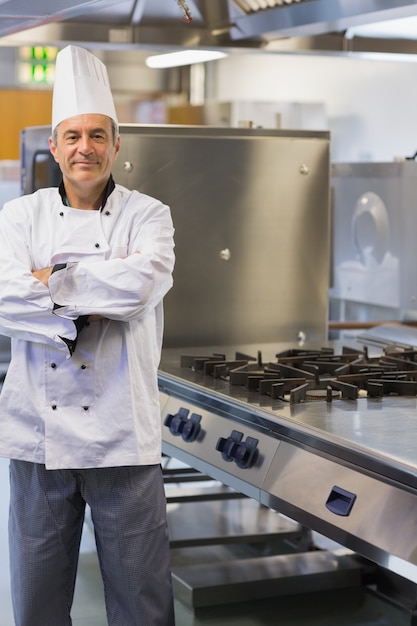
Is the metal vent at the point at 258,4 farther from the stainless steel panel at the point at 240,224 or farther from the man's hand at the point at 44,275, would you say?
the man's hand at the point at 44,275

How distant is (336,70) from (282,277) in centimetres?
407

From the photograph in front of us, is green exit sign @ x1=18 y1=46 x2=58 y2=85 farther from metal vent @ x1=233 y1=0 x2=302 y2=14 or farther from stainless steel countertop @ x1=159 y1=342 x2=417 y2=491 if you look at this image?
stainless steel countertop @ x1=159 y1=342 x2=417 y2=491

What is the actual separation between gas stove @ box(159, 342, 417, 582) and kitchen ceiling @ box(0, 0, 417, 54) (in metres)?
0.92

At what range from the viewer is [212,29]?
3123mm

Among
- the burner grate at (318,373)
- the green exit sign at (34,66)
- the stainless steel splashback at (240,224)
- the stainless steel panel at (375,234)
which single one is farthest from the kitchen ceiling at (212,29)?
the green exit sign at (34,66)

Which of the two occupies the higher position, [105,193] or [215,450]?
[105,193]

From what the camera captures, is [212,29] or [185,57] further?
[185,57]

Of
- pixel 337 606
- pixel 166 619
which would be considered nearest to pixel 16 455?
pixel 166 619

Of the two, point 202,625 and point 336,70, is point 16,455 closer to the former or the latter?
point 202,625

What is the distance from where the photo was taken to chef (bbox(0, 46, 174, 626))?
202 centimetres

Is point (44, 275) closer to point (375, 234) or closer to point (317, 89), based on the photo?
point (375, 234)

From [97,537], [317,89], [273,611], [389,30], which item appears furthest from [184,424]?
[317,89]

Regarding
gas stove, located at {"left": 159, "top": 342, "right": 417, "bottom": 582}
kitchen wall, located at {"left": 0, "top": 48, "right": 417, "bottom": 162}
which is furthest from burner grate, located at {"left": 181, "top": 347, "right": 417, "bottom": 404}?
kitchen wall, located at {"left": 0, "top": 48, "right": 417, "bottom": 162}

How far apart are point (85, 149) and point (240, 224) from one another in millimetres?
1201
